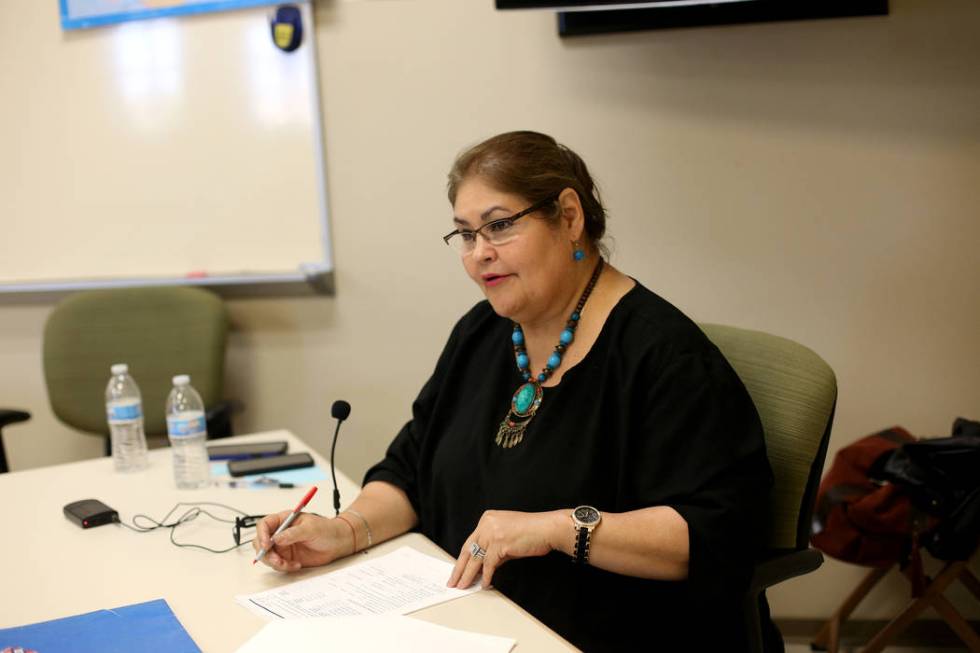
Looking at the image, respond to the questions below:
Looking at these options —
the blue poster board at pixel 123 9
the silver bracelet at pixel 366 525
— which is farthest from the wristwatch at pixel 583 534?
the blue poster board at pixel 123 9

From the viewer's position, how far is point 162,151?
2.87 meters

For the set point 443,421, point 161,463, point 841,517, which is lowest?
point 841,517

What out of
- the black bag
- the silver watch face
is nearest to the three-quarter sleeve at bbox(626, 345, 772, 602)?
the silver watch face

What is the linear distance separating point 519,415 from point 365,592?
0.42 metres

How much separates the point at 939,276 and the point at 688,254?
2.33ft

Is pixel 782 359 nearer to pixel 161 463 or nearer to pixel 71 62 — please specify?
pixel 161 463

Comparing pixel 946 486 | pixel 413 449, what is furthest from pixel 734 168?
pixel 413 449

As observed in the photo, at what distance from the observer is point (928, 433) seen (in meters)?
2.74

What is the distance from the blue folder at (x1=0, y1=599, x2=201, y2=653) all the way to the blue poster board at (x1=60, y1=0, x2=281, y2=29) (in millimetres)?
2018

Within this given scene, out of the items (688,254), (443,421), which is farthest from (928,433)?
(443,421)

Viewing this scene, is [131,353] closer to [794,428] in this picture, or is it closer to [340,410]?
[340,410]

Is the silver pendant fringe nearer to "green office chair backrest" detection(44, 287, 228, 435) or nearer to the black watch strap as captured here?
the black watch strap

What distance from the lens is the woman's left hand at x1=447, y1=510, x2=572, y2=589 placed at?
1.30 m

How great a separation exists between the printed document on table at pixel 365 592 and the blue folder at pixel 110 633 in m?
0.11
